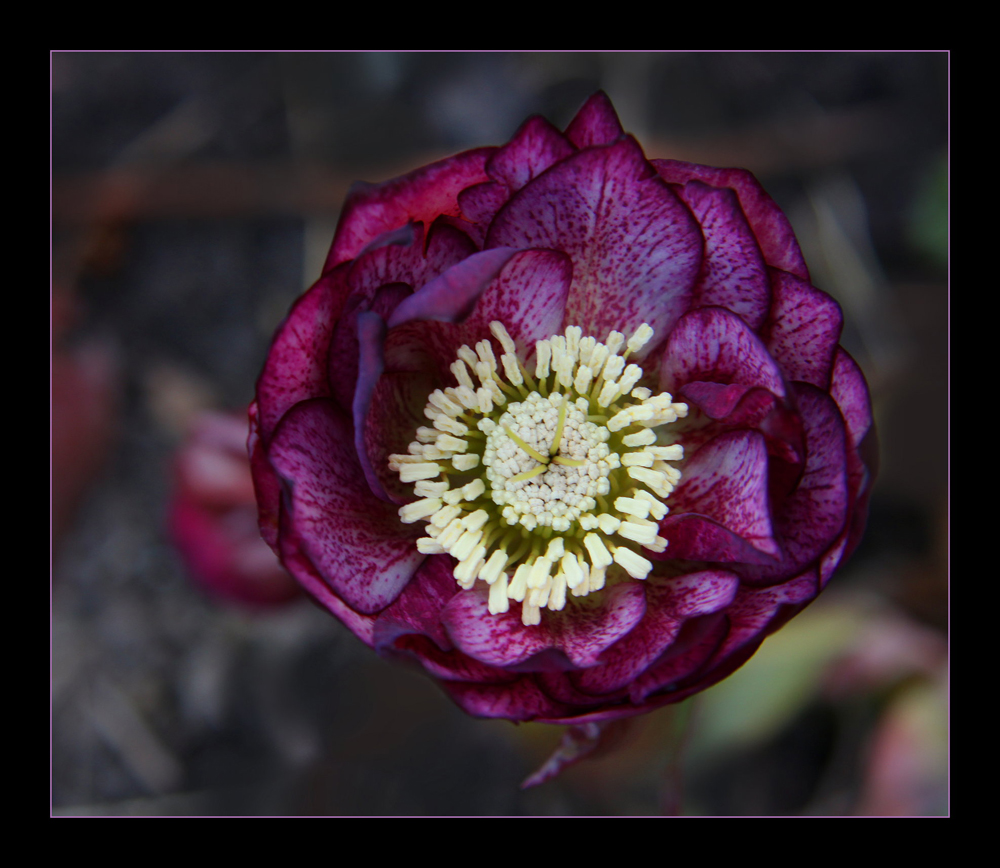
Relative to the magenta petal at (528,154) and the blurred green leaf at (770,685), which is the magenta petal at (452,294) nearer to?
the magenta petal at (528,154)

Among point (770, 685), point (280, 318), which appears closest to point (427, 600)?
point (770, 685)

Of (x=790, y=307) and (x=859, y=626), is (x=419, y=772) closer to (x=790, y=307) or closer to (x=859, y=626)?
(x=859, y=626)

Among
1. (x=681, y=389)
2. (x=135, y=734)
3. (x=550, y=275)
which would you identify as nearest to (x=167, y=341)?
(x=135, y=734)

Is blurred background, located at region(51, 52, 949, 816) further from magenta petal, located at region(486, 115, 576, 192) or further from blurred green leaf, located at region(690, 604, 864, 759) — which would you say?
magenta petal, located at region(486, 115, 576, 192)

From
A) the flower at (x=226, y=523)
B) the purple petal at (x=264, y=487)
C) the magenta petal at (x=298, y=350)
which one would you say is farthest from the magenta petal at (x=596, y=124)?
the flower at (x=226, y=523)

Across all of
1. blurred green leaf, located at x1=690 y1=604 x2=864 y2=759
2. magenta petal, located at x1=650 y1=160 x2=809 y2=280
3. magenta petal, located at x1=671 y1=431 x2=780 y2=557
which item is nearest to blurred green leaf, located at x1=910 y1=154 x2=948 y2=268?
blurred green leaf, located at x1=690 y1=604 x2=864 y2=759

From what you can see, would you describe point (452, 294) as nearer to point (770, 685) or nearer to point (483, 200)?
point (483, 200)
